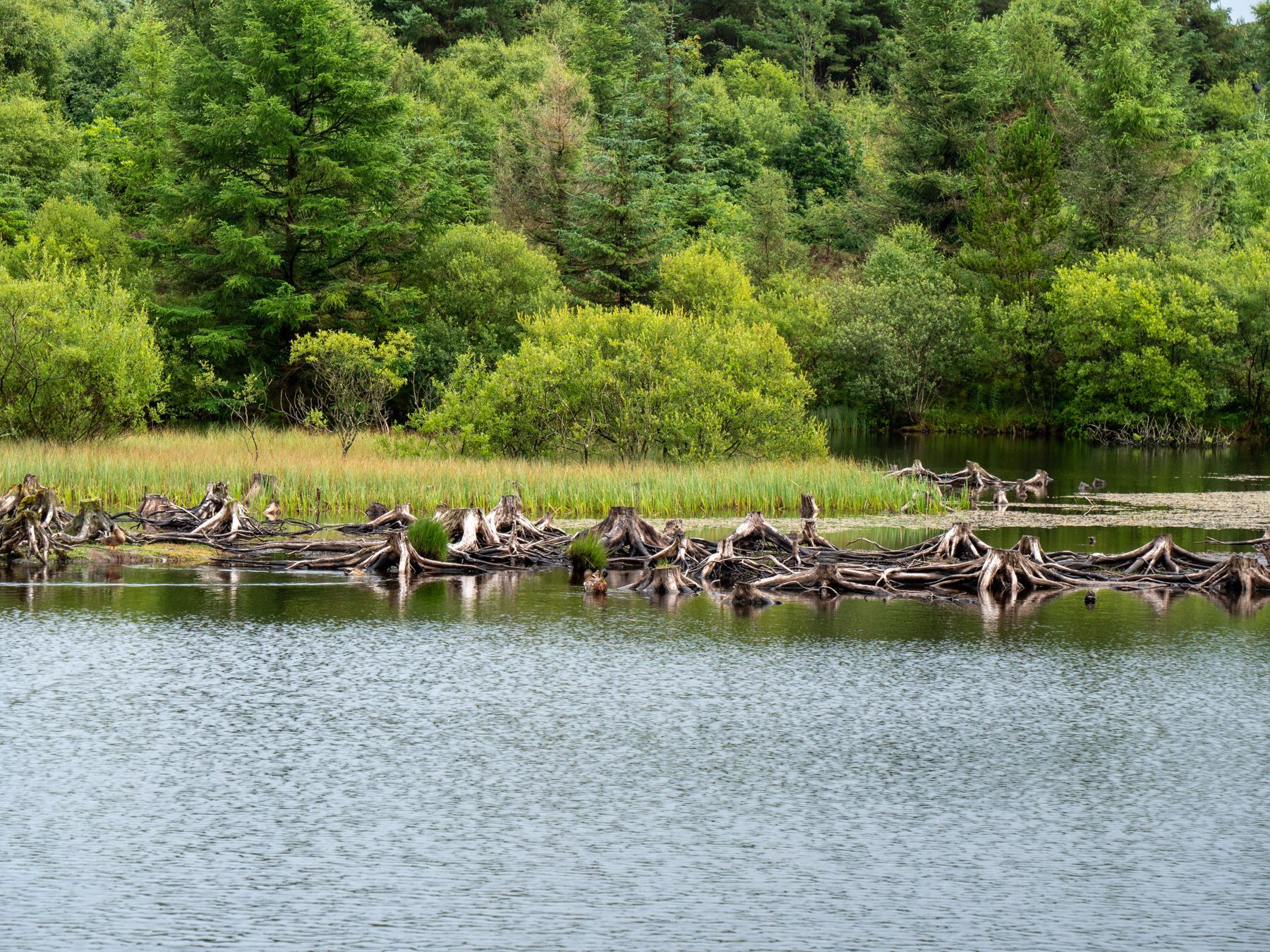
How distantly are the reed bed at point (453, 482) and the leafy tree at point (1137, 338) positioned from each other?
3707 centimetres

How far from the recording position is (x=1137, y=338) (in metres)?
70.6

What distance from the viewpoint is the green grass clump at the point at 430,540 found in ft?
80.3

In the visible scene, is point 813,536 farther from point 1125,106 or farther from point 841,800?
point 1125,106

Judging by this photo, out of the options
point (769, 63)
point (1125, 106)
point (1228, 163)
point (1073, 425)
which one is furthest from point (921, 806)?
point (769, 63)

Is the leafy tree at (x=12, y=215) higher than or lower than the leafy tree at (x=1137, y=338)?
higher

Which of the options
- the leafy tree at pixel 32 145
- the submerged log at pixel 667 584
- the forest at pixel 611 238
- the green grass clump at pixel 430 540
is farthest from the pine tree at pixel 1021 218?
the submerged log at pixel 667 584

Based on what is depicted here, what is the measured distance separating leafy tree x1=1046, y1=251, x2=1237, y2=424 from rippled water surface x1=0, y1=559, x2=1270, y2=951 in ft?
170

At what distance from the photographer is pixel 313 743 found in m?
13.2

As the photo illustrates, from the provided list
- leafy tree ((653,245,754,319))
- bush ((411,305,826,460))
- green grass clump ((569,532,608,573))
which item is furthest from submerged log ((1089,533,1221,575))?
leafy tree ((653,245,754,319))

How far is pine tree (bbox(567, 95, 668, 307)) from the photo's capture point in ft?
213

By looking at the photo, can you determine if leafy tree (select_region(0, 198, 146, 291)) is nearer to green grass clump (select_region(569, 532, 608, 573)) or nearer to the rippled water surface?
green grass clump (select_region(569, 532, 608, 573))

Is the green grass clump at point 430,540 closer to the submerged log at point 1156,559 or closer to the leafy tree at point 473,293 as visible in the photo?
the submerged log at point 1156,559

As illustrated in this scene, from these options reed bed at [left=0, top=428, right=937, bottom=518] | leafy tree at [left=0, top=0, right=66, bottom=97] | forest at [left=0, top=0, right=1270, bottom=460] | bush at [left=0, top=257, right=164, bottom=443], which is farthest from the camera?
leafy tree at [left=0, top=0, right=66, bottom=97]

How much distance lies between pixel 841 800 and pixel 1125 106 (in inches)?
3059
